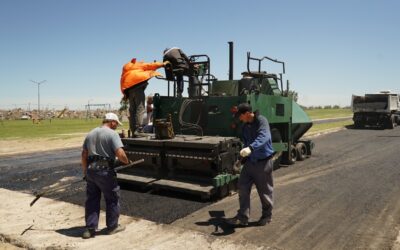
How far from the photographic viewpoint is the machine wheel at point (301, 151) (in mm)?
11836

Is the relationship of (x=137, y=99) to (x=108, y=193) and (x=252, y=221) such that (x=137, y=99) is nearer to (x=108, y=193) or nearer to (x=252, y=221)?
(x=108, y=193)

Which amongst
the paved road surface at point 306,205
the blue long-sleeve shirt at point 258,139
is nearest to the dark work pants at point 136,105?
the paved road surface at point 306,205

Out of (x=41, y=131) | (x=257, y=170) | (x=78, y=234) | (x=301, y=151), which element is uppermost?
(x=257, y=170)

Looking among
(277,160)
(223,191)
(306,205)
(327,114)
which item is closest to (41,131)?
(277,160)

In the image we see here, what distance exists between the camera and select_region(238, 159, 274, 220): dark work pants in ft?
18.3

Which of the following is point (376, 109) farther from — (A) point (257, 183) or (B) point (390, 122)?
(A) point (257, 183)

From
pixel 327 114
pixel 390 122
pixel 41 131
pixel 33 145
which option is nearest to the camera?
pixel 33 145

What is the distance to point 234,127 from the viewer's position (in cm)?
830

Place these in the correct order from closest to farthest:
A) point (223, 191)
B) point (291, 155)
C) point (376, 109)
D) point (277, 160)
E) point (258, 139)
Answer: point (258, 139) → point (223, 191) → point (277, 160) → point (291, 155) → point (376, 109)

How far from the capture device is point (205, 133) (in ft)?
29.2

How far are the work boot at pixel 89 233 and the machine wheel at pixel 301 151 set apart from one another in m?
8.06

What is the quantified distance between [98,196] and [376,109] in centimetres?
2521

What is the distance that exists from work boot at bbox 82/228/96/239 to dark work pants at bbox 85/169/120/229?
0.15ft

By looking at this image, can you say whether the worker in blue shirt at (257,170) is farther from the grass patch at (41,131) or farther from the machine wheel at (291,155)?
the grass patch at (41,131)
